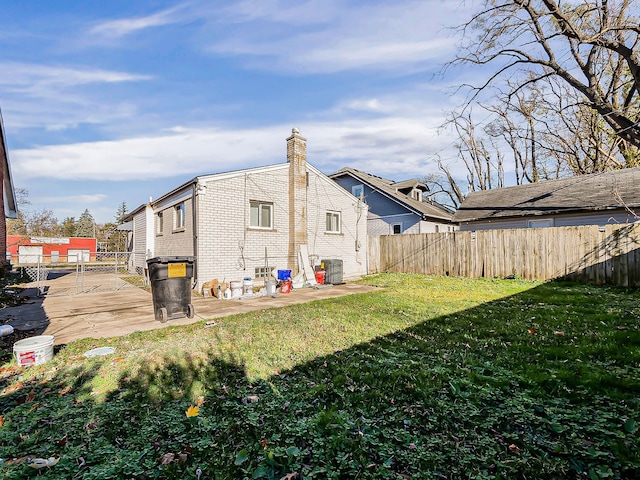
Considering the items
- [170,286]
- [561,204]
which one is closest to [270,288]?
[170,286]

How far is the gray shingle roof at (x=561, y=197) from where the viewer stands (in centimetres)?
1451

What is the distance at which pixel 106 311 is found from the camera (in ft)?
24.2

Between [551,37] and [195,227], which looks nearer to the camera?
[551,37]

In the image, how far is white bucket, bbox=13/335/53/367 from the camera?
3.96m

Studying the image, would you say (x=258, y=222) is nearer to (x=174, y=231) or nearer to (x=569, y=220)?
(x=174, y=231)

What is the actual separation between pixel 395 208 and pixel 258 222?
41.2ft

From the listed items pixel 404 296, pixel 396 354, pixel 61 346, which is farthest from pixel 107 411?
pixel 404 296

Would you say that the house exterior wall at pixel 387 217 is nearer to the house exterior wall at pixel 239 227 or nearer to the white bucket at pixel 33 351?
the house exterior wall at pixel 239 227

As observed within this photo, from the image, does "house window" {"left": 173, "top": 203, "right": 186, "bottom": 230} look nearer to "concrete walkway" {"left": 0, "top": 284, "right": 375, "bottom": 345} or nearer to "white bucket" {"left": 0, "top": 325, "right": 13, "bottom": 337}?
"concrete walkway" {"left": 0, "top": 284, "right": 375, "bottom": 345}

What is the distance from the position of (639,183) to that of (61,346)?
72.8 ft

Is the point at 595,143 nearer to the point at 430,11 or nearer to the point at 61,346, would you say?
the point at 430,11

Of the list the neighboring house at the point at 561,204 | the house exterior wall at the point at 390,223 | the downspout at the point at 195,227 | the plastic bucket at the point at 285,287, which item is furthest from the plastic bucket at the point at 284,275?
the neighboring house at the point at 561,204

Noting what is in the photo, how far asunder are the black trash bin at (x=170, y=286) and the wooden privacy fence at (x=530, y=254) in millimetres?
11471

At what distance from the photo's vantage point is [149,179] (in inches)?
864
